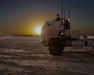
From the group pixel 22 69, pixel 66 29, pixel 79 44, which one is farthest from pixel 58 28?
pixel 22 69

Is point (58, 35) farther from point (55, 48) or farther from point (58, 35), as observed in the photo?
point (55, 48)

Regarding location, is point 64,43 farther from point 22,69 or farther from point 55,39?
point 22,69

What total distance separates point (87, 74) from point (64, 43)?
345 inches

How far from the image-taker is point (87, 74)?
12508mm

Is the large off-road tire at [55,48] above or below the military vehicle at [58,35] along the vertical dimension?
below

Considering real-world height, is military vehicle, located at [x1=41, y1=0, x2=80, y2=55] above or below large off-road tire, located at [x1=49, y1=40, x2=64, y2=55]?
above

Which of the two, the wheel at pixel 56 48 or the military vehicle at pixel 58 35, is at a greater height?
the military vehicle at pixel 58 35

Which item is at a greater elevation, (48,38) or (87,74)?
(48,38)

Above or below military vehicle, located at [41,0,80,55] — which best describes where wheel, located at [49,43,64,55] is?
below

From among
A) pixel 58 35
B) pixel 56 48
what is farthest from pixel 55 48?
pixel 58 35

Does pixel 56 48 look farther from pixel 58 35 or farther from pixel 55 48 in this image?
pixel 58 35

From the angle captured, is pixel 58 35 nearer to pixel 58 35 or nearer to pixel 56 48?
pixel 58 35

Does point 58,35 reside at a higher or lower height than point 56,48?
higher

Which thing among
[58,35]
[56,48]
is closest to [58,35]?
[58,35]
